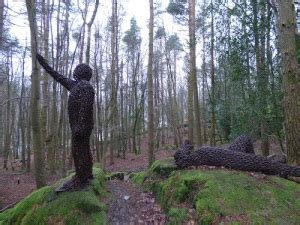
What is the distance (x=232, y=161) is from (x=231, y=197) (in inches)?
63.3

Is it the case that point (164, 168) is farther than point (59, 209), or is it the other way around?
point (164, 168)

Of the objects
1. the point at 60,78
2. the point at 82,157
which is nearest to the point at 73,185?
the point at 82,157

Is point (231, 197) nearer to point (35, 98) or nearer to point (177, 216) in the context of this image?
point (177, 216)

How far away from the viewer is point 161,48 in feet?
102

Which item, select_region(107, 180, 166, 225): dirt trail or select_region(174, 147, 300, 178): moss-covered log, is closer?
select_region(107, 180, 166, 225): dirt trail

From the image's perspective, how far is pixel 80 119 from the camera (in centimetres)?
576

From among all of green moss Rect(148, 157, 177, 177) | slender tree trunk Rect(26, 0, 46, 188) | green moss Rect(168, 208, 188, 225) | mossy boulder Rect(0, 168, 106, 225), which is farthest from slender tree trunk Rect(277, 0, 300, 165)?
slender tree trunk Rect(26, 0, 46, 188)

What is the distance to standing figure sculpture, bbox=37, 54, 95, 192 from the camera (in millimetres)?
5797

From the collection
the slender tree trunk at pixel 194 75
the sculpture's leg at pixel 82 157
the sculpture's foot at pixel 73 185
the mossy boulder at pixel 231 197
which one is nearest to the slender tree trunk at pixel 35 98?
the sculpture's foot at pixel 73 185

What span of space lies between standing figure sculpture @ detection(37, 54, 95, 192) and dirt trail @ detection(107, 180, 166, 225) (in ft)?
2.92

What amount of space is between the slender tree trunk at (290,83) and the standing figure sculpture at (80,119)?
383 cm

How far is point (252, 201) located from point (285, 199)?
1.93ft

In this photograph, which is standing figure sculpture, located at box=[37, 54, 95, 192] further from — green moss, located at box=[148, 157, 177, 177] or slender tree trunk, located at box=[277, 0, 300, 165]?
slender tree trunk, located at box=[277, 0, 300, 165]

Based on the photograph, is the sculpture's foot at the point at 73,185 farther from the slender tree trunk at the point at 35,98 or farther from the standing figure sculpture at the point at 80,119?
the slender tree trunk at the point at 35,98
